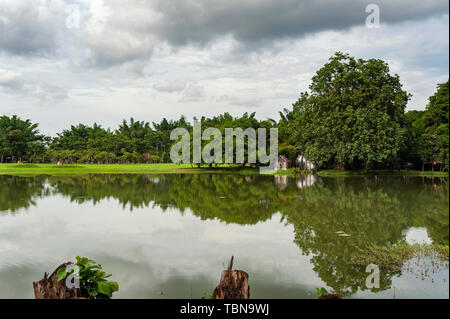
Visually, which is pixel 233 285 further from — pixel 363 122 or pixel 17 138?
pixel 17 138

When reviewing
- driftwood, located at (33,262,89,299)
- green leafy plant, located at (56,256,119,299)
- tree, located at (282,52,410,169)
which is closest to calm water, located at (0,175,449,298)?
green leafy plant, located at (56,256,119,299)

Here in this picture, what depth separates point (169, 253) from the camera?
8828 mm

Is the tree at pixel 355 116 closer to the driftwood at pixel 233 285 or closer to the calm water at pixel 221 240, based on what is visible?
the calm water at pixel 221 240

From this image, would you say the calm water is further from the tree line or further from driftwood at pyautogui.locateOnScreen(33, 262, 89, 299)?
the tree line

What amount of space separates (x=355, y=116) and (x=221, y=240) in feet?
94.0

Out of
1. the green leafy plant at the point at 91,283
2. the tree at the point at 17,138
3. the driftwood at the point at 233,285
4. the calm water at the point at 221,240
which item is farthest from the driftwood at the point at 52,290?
the tree at the point at 17,138

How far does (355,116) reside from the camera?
1374 inches

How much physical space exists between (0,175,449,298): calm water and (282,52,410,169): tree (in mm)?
16745

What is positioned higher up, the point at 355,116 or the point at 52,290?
the point at 355,116

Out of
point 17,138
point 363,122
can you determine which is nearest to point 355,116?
point 363,122

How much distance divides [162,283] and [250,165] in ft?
154

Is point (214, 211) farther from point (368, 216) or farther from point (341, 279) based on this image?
point (341, 279)

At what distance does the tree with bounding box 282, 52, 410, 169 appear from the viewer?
33.8m
